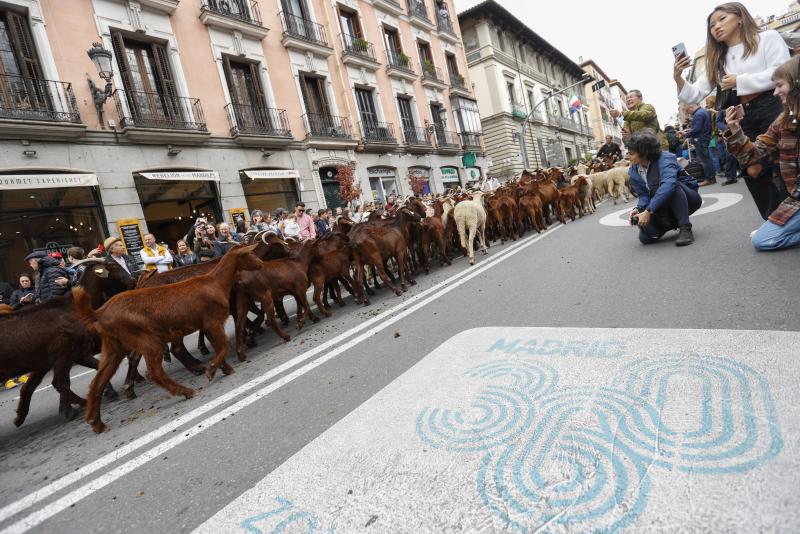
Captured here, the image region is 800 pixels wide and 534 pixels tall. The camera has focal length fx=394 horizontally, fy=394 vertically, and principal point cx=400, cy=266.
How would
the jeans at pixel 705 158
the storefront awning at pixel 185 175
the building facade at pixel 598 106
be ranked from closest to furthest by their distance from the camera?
the jeans at pixel 705 158, the storefront awning at pixel 185 175, the building facade at pixel 598 106

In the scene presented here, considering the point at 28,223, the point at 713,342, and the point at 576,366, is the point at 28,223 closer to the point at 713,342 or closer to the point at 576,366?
the point at 576,366

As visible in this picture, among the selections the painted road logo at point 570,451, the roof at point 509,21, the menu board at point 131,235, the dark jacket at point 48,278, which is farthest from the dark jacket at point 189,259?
the roof at point 509,21

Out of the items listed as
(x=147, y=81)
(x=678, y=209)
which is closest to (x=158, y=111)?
(x=147, y=81)

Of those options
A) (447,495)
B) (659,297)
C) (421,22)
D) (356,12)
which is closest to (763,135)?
(659,297)

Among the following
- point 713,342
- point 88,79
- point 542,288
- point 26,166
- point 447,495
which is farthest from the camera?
point 88,79

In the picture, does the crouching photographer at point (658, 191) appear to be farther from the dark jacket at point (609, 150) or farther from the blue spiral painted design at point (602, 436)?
the dark jacket at point (609, 150)

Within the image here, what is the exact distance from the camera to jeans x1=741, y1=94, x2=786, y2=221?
149 inches

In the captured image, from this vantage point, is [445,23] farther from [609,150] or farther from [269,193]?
[269,193]

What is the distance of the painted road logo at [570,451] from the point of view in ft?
4.75

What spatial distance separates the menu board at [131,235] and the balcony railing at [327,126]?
8.36m

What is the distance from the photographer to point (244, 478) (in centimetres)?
223

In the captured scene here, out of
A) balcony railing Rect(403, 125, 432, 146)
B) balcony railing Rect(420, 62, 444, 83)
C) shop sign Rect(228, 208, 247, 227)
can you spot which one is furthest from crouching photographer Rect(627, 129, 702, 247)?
balcony railing Rect(420, 62, 444, 83)

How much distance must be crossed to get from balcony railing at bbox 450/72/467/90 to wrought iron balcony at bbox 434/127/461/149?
398 centimetres

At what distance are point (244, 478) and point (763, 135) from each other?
513 cm
